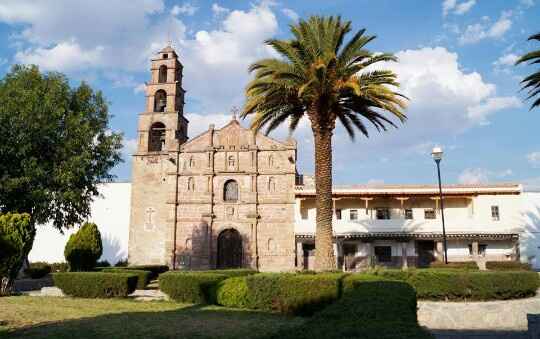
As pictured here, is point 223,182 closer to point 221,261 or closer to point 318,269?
point 221,261

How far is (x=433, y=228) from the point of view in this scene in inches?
1350

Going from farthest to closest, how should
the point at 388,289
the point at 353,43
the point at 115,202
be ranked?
the point at 115,202 → the point at 353,43 → the point at 388,289

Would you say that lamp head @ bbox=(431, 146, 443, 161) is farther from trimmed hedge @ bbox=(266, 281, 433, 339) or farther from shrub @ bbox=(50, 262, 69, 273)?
shrub @ bbox=(50, 262, 69, 273)

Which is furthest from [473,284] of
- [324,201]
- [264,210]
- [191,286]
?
[264,210]

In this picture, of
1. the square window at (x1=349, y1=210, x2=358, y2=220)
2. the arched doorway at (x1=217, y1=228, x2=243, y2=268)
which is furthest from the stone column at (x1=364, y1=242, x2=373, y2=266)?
the arched doorway at (x1=217, y1=228, x2=243, y2=268)

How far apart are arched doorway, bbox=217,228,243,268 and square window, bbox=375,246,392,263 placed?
10.5m

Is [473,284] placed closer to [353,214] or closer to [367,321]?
[367,321]

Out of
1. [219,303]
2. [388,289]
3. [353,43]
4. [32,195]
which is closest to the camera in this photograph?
[388,289]

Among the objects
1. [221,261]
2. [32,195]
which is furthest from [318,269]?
[221,261]

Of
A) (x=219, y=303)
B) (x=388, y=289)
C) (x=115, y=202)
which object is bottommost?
(x=219, y=303)

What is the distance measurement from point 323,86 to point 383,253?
19747 millimetres

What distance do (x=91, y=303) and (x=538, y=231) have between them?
102ft

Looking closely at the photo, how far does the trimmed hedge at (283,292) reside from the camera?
48.1 feet

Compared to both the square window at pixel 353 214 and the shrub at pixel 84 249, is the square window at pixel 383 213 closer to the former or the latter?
the square window at pixel 353 214
